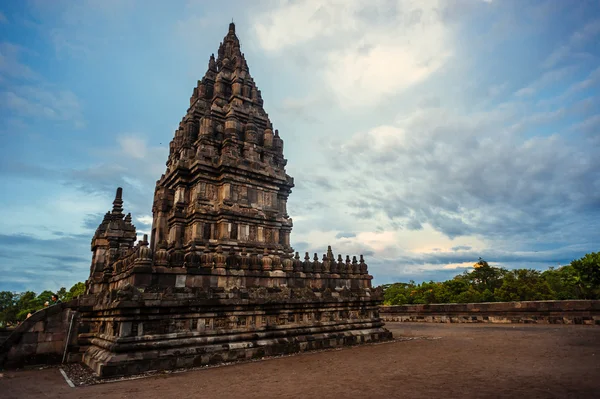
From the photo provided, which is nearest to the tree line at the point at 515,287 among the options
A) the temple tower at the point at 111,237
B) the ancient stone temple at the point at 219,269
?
the ancient stone temple at the point at 219,269

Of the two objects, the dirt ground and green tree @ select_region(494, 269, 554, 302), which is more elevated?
green tree @ select_region(494, 269, 554, 302)

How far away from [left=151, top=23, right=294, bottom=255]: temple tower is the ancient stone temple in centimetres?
7

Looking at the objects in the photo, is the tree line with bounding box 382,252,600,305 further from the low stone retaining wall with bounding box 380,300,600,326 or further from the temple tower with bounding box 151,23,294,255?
the temple tower with bounding box 151,23,294,255

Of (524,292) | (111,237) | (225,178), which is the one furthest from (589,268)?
(111,237)

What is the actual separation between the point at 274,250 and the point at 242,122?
798cm

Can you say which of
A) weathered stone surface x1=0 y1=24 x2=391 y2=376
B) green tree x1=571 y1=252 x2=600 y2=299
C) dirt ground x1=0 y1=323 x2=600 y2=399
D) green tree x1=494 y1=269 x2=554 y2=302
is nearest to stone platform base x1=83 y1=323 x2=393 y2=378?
weathered stone surface x1=0 y1=24 x2=391 y2=376

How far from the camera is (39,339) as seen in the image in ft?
40.6

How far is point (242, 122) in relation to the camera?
813 inches

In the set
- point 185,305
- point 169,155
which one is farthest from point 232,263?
point 169,155

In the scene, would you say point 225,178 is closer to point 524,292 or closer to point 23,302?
point 524,292

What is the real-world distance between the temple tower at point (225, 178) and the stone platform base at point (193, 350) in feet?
16.5

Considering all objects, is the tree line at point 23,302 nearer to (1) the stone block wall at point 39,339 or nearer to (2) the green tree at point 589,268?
(1) the stone block wall at point 39,339

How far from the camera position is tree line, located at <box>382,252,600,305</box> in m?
25.2

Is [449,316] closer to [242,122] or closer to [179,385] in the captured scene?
[242,122]
